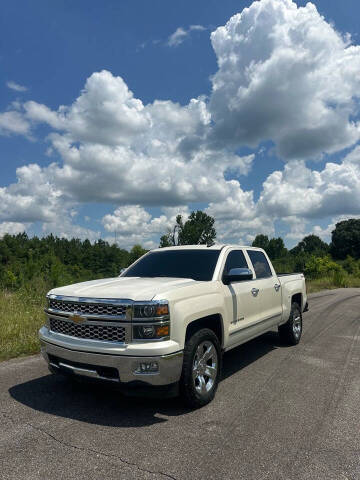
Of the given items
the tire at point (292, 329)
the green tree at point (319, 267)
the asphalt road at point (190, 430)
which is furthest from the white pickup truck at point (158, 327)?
the green tree at point (319, 267)

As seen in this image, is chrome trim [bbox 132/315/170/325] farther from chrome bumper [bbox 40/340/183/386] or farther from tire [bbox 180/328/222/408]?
tire [bbox 180/328/222/408]

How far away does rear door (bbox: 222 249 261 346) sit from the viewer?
4641 mm

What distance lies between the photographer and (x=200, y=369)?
392cm

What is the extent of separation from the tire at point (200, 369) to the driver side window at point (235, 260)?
3.84ft

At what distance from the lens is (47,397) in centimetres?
411

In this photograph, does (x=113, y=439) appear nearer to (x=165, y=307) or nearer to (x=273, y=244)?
(x=165, y=307)

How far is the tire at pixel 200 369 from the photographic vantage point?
3650 millimetres

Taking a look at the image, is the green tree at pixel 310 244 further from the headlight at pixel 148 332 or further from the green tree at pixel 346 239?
the headlight at pixel 148 332

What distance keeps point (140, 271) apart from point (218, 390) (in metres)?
2.01

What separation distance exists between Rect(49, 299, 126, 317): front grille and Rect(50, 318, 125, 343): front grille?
0.13 m

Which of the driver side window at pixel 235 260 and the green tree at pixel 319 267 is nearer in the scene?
the driver side window at pixel 235 260

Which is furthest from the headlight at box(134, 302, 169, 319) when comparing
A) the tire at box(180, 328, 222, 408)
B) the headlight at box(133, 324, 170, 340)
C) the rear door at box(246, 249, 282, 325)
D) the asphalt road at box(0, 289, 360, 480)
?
the rear door at box(246, 249, 282, 325)

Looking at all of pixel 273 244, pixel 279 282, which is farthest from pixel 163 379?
pixel 273 244

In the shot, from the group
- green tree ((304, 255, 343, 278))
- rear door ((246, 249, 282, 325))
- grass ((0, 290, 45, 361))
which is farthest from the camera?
green tree ((304, 255, 343, 278))
